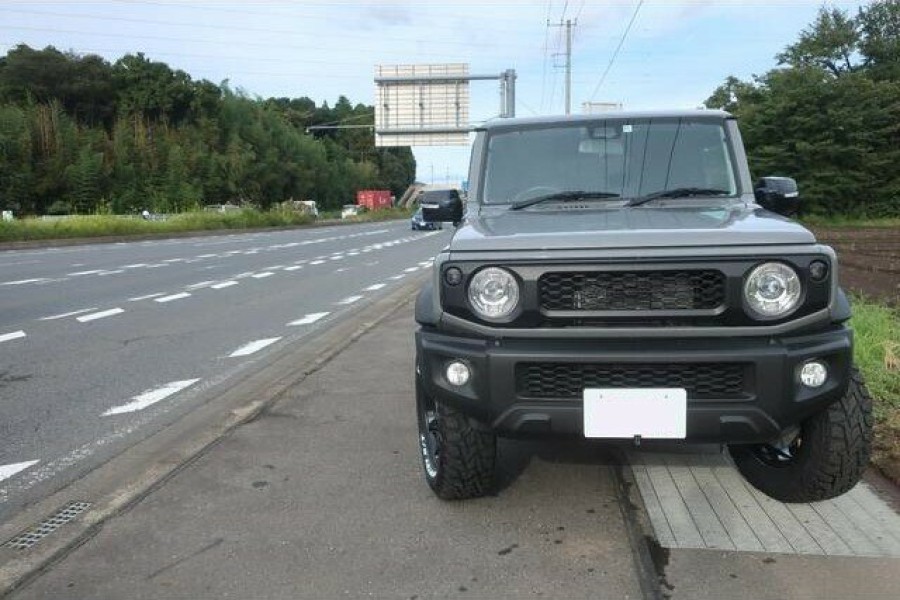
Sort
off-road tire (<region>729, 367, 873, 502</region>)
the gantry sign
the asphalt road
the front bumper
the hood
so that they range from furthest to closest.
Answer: the gantry sign
the asphalt road
off-road tire (<region>729, 367, 873, 502</region>)
the hood
the front bumper

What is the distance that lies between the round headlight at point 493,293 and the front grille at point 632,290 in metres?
0.13

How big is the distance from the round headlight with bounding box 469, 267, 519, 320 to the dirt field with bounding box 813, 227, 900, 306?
7627mm

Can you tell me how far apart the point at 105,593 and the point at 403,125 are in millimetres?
31624

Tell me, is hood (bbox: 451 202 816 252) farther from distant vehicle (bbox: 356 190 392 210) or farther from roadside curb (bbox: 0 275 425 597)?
distant vehicle (bbox: 356 190 392 210)

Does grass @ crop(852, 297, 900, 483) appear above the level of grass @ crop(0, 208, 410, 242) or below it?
above

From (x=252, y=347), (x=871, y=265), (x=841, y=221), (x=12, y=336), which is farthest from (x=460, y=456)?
(x=841, y=221)

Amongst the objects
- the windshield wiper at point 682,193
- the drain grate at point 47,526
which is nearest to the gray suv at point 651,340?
the windshield wiper at point 682,193

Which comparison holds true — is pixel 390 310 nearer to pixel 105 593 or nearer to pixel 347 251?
pixel 105 593

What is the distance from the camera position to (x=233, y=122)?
69750 mm

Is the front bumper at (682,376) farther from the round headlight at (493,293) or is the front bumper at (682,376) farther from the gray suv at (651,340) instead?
the round headlight at (493,293)

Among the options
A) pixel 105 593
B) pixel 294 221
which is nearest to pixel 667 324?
pixel 105 593

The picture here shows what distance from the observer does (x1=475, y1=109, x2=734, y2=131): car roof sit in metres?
4.55

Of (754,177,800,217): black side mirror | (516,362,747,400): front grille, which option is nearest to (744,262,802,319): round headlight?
(516,362,747,400): front grille

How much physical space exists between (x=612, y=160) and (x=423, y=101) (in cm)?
2972
